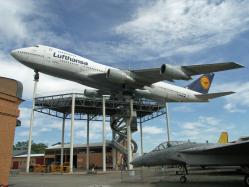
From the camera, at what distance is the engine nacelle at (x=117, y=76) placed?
31.0 metres

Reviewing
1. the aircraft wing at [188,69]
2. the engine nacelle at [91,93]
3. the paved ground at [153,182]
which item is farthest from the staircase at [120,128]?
the paved ground at [153,182]

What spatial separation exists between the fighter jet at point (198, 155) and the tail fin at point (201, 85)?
24985 millimetres

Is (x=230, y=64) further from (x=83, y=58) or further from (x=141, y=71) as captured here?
(x=83, y=58)

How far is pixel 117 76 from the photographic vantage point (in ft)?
102

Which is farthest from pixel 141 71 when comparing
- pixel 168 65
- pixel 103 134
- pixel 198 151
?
pixel 198 151

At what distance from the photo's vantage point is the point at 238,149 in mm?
14656

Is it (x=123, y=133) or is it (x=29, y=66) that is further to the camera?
(x=123, y=133)

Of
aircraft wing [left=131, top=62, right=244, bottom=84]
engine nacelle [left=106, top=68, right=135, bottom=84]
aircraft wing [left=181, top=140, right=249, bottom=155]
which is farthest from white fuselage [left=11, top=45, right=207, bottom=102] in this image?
aircraft wing [left=181, top=140, right=249, bottom=155]

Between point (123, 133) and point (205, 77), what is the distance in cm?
1453

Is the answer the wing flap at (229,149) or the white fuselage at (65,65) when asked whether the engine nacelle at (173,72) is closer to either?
the white fuselage at (65,65)

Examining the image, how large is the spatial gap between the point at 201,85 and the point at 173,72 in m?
17.1

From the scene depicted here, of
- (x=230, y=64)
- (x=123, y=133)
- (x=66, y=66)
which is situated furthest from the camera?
(x=123, y=133)

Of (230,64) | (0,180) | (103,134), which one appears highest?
(230,64)

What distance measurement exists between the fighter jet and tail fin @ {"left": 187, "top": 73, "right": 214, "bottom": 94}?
24985mm
